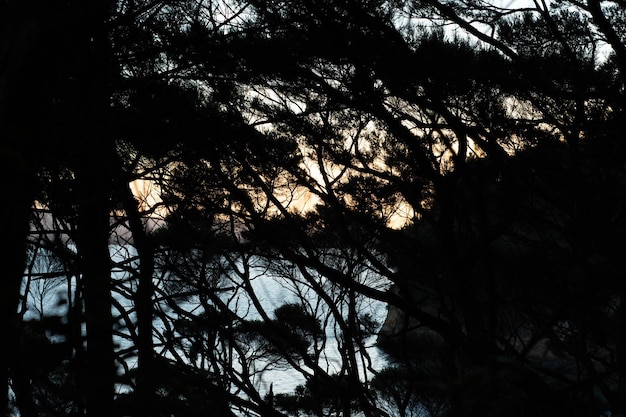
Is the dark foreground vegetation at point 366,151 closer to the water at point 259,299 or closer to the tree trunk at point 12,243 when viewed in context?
the water at point 259,299

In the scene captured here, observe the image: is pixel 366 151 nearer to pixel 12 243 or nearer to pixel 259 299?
pixel 259 299

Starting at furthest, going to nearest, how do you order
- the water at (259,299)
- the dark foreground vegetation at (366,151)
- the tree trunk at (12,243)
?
the dark foreground vegetation at (366,151) < the water at (259,299) < the tree trunk at (12,243)

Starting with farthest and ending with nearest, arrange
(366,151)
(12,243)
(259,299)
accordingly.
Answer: (259,299), (366,151), (12,243)

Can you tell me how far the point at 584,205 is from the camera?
3697 mm

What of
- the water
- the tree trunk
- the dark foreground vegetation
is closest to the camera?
the tree trunk

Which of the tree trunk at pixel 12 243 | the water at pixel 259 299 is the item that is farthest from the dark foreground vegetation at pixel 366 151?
the tree trunk at pixel 12 243

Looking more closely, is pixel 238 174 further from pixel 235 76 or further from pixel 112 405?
pixel 112 405

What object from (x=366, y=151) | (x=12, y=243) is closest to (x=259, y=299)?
(x=366, y=151)

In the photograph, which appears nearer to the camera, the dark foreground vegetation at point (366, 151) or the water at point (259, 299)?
the water at point (259, 299)

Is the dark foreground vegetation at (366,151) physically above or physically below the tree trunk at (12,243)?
above

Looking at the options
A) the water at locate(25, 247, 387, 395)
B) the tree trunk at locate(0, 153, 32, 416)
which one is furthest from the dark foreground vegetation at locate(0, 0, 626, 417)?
the tree trunk at locate(0, 153, 32, 416)

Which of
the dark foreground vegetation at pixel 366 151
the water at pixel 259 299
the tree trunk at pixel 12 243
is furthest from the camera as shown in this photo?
the dark foreground vegetation at pixel 366 151

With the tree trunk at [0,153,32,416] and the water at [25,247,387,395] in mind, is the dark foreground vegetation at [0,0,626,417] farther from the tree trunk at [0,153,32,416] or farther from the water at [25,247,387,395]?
the tree trunk at [0,153,32,416]

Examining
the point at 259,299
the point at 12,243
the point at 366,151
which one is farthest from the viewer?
the point at 259,299
